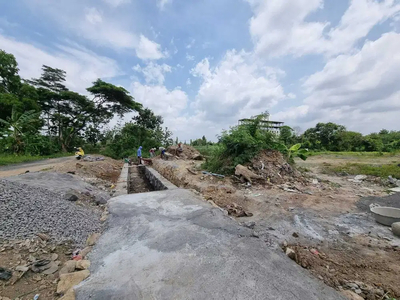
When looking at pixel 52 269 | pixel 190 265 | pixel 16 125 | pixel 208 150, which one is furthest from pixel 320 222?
pixel 16 125

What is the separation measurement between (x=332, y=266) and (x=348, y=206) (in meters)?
2.88

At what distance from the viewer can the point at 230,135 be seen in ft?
26.8

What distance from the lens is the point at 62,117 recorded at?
18984 millimetres

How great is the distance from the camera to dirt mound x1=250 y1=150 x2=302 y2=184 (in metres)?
6.93

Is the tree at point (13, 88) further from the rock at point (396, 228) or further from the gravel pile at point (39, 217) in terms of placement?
the rock at point (396, 228)

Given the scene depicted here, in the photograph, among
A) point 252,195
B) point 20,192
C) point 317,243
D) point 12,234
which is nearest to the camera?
point 12,234

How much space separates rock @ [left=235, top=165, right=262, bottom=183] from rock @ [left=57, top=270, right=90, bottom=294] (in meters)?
5.54

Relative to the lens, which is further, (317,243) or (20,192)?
(20,192)

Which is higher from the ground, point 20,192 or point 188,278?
point 20,192

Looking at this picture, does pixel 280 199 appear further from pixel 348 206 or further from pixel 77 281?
pixel 77 281

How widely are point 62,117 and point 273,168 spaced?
21.3m

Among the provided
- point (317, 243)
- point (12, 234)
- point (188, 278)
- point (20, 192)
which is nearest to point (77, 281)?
point (188, 278)

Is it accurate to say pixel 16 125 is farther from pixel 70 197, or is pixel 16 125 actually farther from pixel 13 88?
pixel 70 197

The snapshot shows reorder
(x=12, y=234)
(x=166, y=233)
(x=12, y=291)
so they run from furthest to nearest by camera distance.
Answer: (x=166, y=233), (x=12, y=234), (x=12, y=291)
